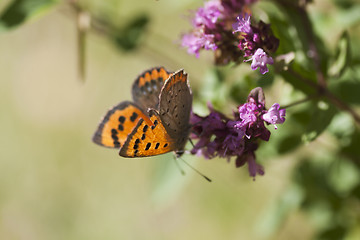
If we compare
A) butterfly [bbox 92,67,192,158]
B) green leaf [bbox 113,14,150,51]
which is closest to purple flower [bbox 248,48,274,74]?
butterfly [bbox 92,67,192,158]

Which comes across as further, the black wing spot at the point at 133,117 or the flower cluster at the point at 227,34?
the black wing spot at the point at 133,117

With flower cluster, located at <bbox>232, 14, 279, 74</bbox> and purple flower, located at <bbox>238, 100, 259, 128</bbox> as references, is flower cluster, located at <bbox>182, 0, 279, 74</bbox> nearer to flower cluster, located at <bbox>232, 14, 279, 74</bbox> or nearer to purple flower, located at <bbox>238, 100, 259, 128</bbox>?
flower cluster, located at <bbox>232, 14, 279, 74</bbox>

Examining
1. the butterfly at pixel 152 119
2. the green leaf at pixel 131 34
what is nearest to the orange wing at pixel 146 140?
the butterfly at pixel 152 119

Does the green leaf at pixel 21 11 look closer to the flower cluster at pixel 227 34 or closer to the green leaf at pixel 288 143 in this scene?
the flower cluster at pixel 227 34

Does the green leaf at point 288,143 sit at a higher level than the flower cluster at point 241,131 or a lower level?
higher

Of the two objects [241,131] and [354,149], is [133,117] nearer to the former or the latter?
[241,131]

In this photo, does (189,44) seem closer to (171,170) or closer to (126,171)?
(171,170)

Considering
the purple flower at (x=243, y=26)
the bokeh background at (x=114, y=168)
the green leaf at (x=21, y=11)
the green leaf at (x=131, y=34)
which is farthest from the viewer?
the green leaf at (x=131, y=34)

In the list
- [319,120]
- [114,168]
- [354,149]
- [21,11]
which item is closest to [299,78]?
[319,120]
